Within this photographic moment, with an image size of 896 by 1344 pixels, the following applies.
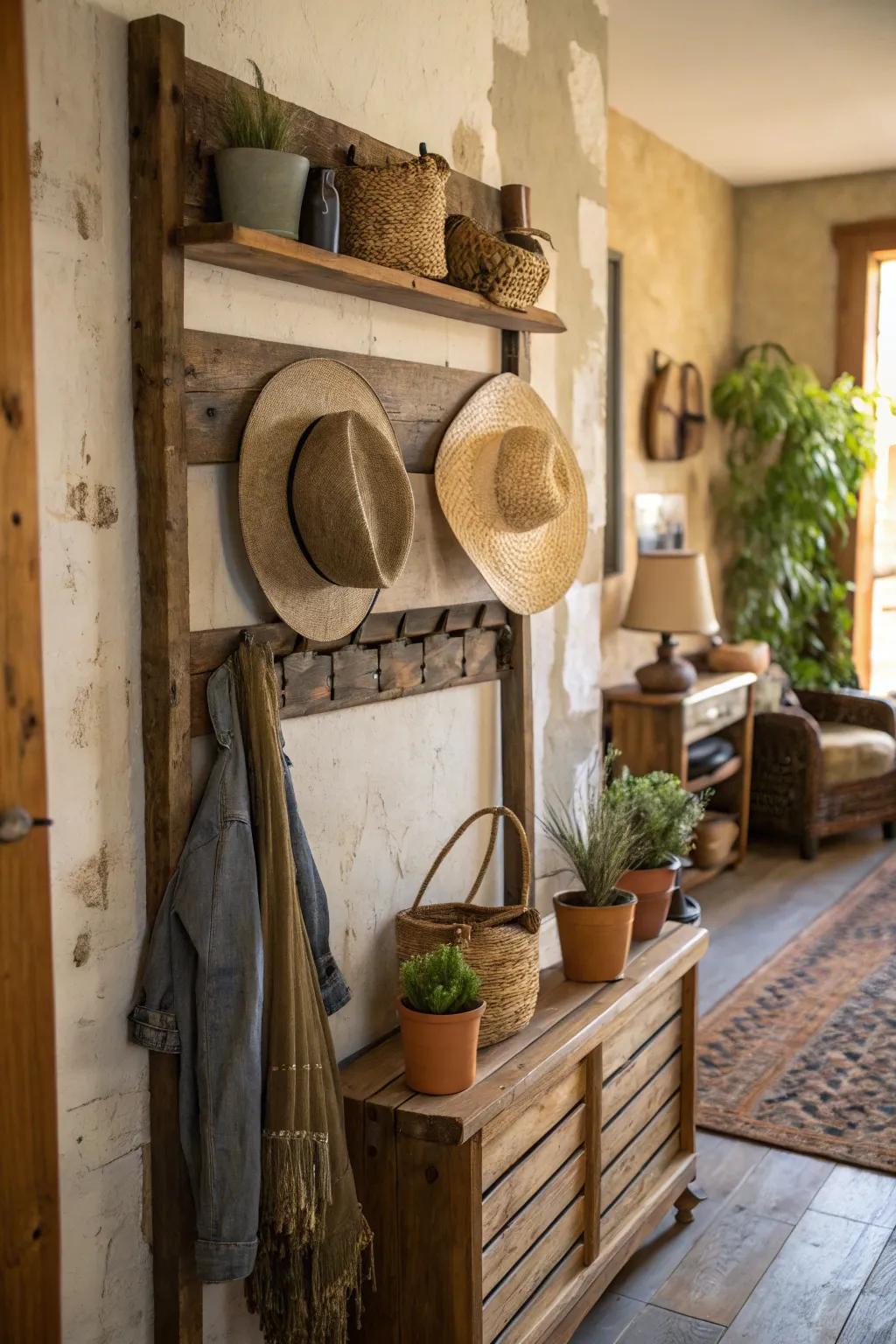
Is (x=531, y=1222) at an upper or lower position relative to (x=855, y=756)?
lower

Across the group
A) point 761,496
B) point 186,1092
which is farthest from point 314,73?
point 761,496

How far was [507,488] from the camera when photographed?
2.46 m

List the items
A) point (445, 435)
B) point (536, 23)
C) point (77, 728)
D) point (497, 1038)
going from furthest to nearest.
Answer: point (536, 23)
point (445, 435)
point (497, 1038)
point (77, 728)

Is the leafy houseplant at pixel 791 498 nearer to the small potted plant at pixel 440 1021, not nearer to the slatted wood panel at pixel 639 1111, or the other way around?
the slatted wood panel at pixel 639 1111

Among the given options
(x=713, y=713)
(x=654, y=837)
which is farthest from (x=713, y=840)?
(x=654, y=837)

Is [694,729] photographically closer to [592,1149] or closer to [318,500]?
[592,1149]

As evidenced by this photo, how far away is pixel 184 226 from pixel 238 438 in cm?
32

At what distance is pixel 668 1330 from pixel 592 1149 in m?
0.35

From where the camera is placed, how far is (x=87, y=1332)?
5.84 ft

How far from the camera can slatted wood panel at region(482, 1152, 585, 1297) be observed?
2.09 metres

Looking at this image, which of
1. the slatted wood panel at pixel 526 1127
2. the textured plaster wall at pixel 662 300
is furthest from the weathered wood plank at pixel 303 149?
the textured plaster wall at pixel 662 300

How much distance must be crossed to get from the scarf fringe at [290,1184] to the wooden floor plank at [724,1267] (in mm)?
963

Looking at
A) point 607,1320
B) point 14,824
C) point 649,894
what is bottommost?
point 607,1320

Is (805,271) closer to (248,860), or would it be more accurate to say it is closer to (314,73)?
(314,73)
